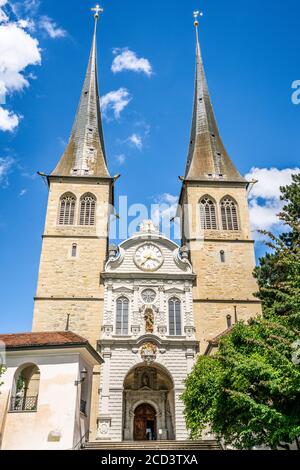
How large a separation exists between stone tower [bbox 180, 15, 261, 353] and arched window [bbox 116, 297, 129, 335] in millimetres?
4317

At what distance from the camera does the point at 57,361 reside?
13.6m

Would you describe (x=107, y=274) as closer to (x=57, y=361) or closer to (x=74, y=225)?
(x=74, y=225)

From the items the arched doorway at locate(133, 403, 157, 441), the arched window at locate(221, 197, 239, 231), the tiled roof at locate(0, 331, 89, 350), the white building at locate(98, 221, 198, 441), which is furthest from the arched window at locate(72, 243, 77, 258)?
the tiled roof at locate(0, 331, 89, 350)

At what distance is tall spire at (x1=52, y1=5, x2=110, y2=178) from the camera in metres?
31.9

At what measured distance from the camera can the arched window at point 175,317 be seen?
25.8 m

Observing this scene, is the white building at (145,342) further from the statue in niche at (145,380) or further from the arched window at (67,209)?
the arched window at (67,209)

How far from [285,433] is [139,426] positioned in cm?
1749

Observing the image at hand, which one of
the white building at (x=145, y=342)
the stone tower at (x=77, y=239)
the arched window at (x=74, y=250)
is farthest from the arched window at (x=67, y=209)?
the white building at (x=145, y=342)

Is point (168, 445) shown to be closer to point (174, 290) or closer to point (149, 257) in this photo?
point (174, 290)

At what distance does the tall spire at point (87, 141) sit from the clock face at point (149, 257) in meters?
6.70

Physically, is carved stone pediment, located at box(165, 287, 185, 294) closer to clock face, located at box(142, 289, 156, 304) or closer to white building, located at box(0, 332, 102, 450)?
clock face, located at box(142, 289, 156, 304)

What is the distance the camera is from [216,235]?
29.5 meters

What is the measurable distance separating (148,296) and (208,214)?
7930mm
